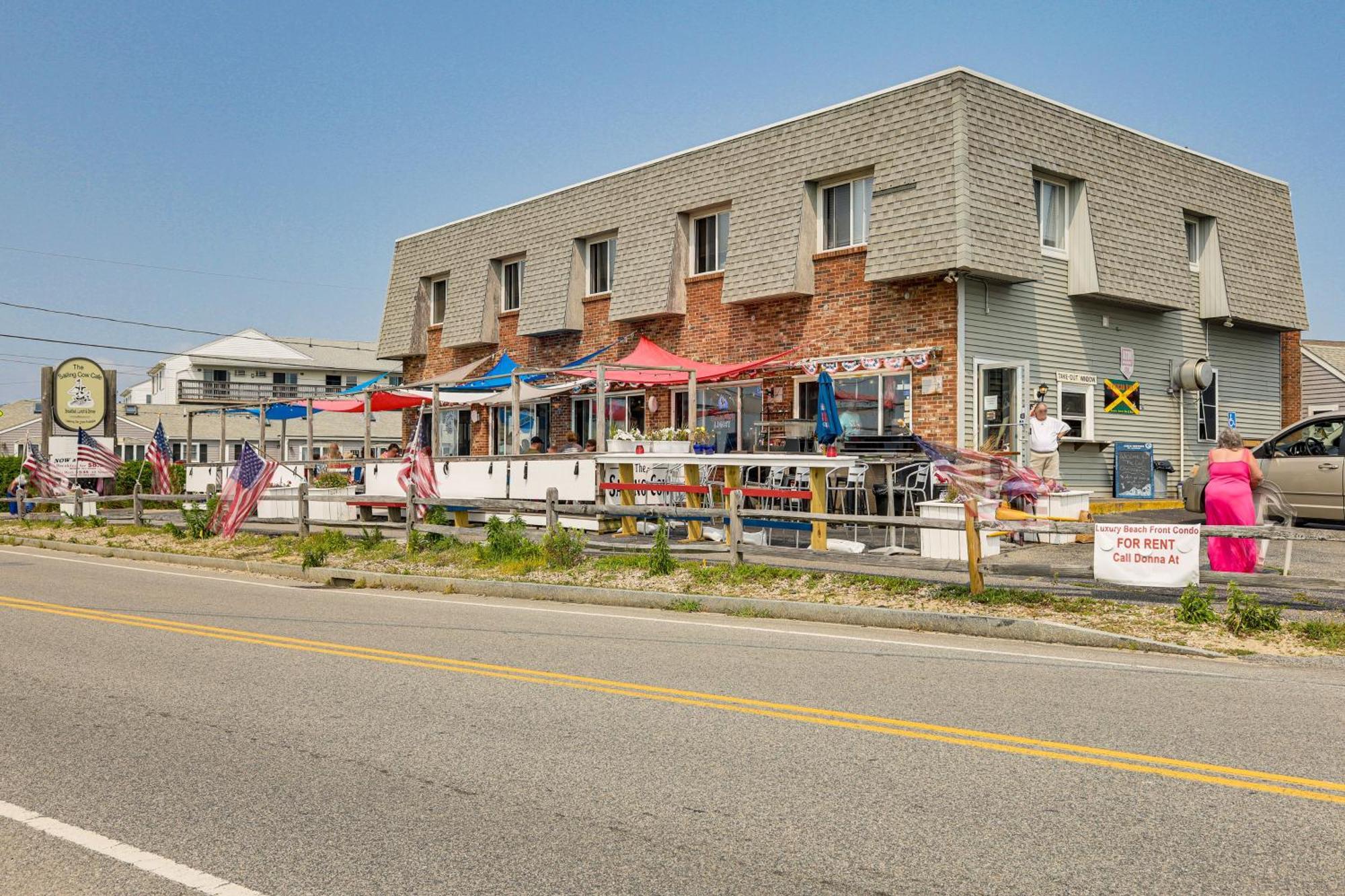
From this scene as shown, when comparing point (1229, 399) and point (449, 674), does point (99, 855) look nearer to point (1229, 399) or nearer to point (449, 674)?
point (449, 674)

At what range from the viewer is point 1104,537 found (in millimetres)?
11156

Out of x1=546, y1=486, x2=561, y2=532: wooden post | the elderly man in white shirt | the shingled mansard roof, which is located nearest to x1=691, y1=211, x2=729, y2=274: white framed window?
the shingled mansard roof

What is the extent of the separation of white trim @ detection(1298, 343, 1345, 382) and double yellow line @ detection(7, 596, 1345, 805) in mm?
41485

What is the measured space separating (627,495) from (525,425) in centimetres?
1328

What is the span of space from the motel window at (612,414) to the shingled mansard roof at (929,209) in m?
2.00

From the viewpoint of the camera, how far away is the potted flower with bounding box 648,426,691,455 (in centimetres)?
1875

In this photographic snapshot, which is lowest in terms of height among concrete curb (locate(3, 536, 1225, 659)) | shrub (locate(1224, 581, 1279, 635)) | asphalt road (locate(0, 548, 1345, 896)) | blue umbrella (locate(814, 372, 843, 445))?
asphalt road (locate(0, 548, 1345, 896))

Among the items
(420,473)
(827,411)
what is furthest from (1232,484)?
(420,473)

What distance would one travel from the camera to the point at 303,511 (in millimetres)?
20109

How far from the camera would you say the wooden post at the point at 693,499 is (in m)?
17.1

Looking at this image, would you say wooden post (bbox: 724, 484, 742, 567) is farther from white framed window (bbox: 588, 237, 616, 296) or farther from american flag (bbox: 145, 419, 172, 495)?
american flag (bbox: 145, 419, 172, 495)

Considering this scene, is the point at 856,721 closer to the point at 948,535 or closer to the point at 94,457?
the point at 948,535

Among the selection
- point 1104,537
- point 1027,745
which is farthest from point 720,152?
point 1027,745

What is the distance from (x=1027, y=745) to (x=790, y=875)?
247cm
